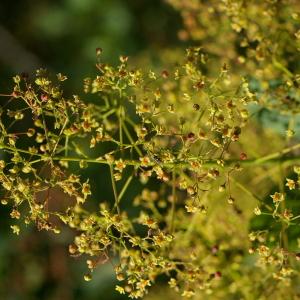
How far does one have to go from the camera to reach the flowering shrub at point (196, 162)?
8.69ft

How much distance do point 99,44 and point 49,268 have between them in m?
2.41

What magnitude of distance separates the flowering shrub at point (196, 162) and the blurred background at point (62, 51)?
7.06 feet

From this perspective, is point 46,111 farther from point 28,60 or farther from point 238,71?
point 28,60

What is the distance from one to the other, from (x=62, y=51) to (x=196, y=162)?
4168 millimetres

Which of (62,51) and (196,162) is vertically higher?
(62,51)

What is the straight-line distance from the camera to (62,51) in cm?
644

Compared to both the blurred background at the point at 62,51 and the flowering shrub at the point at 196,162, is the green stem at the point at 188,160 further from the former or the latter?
the blurred background at the point at 62,51

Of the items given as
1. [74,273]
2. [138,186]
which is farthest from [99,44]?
[74,273]

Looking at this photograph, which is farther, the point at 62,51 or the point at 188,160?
the point at 62,51

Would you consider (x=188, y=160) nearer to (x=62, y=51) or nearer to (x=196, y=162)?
(x=196, y=162)

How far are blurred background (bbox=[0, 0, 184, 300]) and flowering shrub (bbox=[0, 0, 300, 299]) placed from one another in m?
2.15

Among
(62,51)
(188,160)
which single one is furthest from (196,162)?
(62,51)

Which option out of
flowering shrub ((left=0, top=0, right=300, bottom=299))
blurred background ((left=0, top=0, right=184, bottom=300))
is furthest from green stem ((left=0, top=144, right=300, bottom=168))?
blurred background ((left=0, top=0, right=184, bottom=300))

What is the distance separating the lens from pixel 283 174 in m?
3.13
